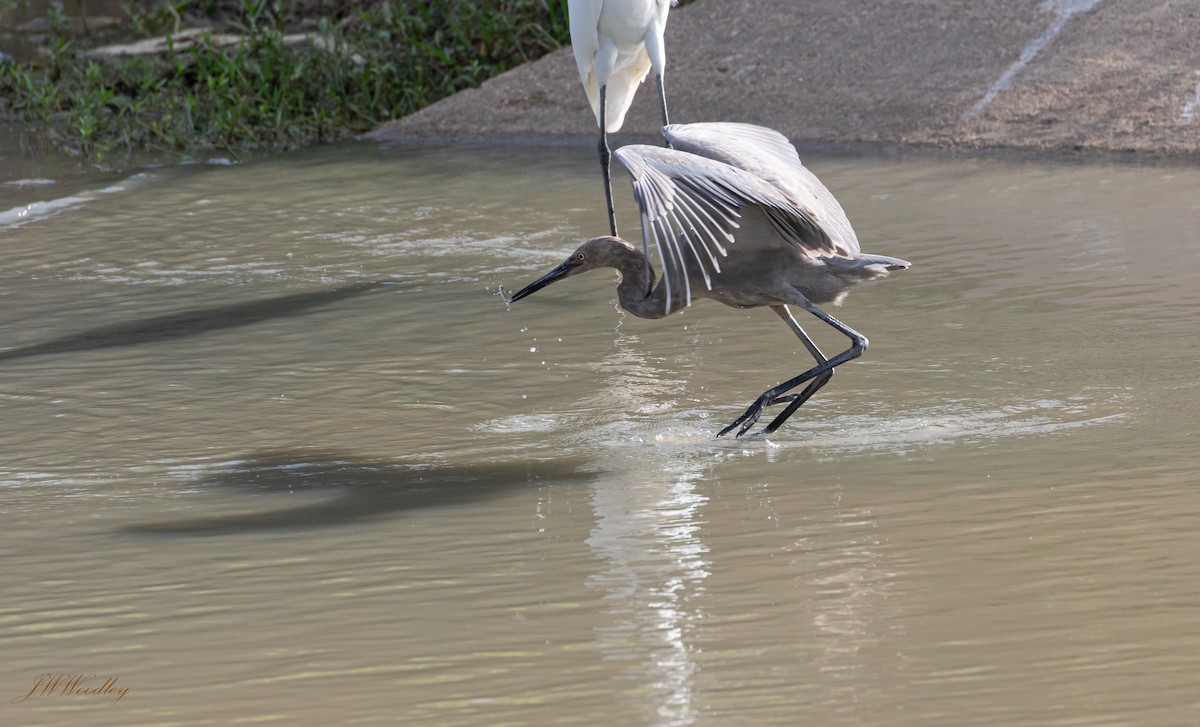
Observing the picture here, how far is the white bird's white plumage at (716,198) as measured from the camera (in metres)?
4.55

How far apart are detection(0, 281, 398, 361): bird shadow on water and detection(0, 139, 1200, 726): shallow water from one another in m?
0.02

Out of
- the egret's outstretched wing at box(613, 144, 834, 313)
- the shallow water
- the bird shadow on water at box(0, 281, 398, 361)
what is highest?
the egret's outstretched wing at box(613, 144, 834, 313)

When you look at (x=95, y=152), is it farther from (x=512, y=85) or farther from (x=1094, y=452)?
(x=1094, y=452)

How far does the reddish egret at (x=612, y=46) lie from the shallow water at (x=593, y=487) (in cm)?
76

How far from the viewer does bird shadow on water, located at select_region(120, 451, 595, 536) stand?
445 cm

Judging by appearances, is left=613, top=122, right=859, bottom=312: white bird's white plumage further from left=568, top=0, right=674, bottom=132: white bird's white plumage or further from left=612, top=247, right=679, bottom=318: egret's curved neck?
left=568, top=0, right=674, bottom=132: white bird's white plumage

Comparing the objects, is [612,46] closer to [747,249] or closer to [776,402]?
[747,249]

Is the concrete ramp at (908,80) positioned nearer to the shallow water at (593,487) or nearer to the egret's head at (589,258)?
the shallow water at (593,487)

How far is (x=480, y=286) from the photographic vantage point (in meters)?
7.61

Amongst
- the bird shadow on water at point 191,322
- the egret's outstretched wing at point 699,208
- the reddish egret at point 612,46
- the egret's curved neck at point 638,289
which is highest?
the reddish egret at point 612,46

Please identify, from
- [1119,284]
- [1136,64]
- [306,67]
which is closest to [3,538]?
[1119,284]

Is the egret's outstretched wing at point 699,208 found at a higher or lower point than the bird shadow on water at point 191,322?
higher

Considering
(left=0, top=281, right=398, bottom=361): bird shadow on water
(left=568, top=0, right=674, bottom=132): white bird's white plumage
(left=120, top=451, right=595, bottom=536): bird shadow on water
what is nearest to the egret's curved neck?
(left=120, top=451, right=595, bottom=536): bird shadow on water
